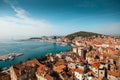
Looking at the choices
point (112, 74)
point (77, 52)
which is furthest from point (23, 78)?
point (77, 52)

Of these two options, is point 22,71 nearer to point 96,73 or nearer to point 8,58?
point 96,73

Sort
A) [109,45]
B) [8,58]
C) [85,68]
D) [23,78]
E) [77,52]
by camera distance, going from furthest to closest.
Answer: [109,45], [8,58], [77,52], [85,68], [23,78]

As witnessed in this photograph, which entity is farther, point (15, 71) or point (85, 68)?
point (85, 68)

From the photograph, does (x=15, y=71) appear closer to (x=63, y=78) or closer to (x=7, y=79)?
(x=7, y=79)

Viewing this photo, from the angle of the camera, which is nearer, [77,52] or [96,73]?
[96,73]

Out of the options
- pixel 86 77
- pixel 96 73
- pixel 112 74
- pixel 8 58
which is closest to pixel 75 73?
pixel 86 77

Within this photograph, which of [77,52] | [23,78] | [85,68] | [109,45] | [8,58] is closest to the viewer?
[23,78]

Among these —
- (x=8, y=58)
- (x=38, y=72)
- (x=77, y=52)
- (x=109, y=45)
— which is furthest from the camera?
(x=109, y=45)

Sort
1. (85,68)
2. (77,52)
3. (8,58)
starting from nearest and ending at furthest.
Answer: (85,68)
(77,52)
(8,58)

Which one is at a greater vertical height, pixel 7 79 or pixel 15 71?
pixel 15 71
